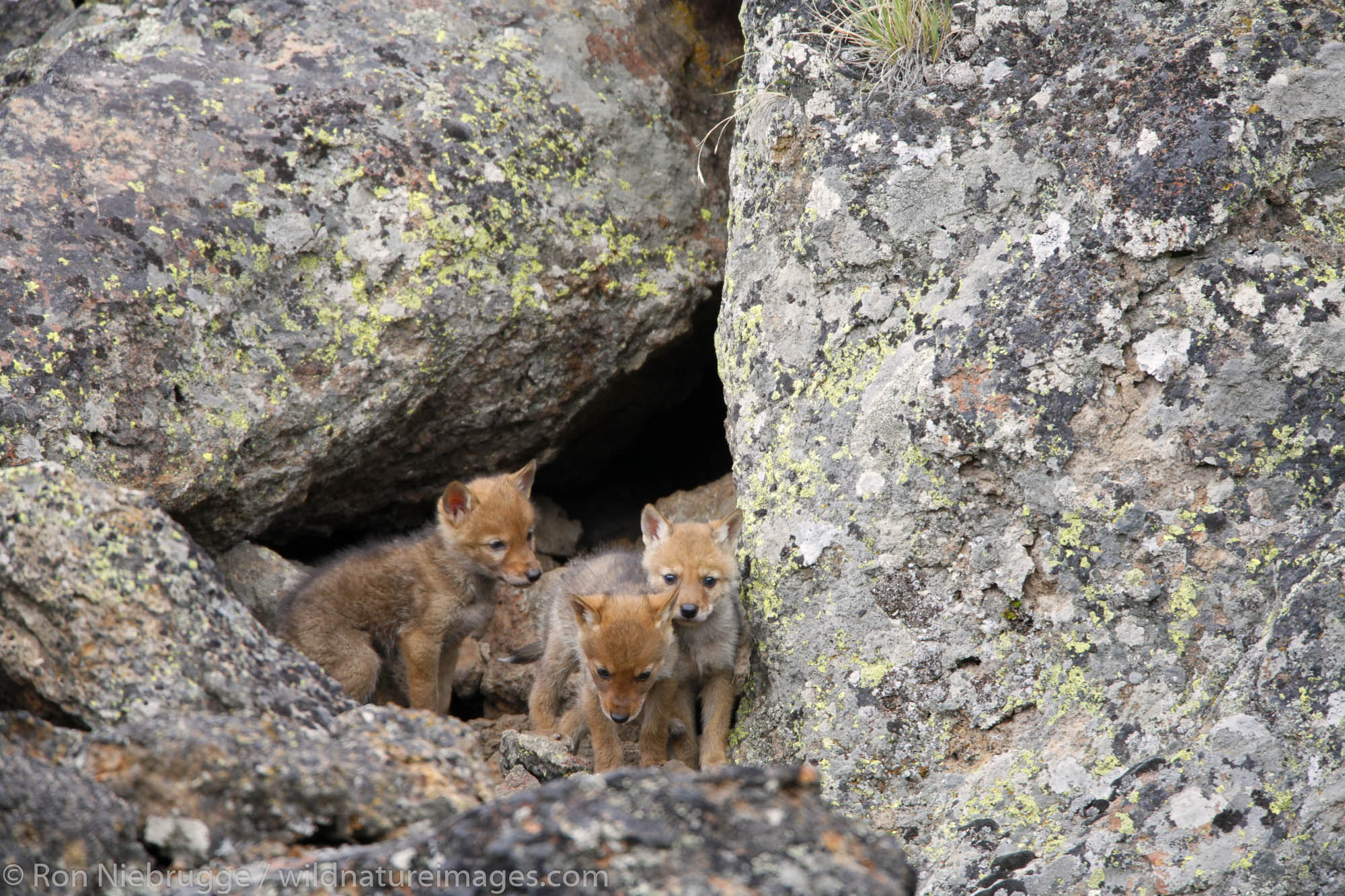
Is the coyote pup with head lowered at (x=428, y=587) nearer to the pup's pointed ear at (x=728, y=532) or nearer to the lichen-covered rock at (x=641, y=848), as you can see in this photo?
the pup's pointed ear at (x=728, y=532)

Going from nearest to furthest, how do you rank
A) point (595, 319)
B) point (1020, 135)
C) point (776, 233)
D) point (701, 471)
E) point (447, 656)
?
point (1020, 135)
point (776, 233)
point (595, 319)
point (447, 656)
point (701, 471)

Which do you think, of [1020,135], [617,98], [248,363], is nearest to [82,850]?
[248,363]

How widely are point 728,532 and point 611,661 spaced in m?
0.92

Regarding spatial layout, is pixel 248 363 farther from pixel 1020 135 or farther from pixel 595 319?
pixel 1020 135

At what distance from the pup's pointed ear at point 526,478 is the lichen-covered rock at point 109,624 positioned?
2.62m

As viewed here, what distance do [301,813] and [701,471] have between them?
186 inches

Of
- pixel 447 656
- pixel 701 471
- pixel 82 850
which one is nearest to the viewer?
pixel 82 850

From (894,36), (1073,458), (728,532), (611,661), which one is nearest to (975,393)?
(1073,458)

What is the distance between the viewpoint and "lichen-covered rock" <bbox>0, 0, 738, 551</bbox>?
177 inches

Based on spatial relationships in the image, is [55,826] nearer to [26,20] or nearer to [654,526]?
[654,526]

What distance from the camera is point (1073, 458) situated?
3812 millimetres

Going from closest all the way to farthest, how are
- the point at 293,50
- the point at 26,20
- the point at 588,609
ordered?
the point at 588,609 < the point at 293,50 < the point at 26,20

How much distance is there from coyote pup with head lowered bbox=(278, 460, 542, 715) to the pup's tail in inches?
9.9

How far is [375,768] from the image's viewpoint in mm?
2713
